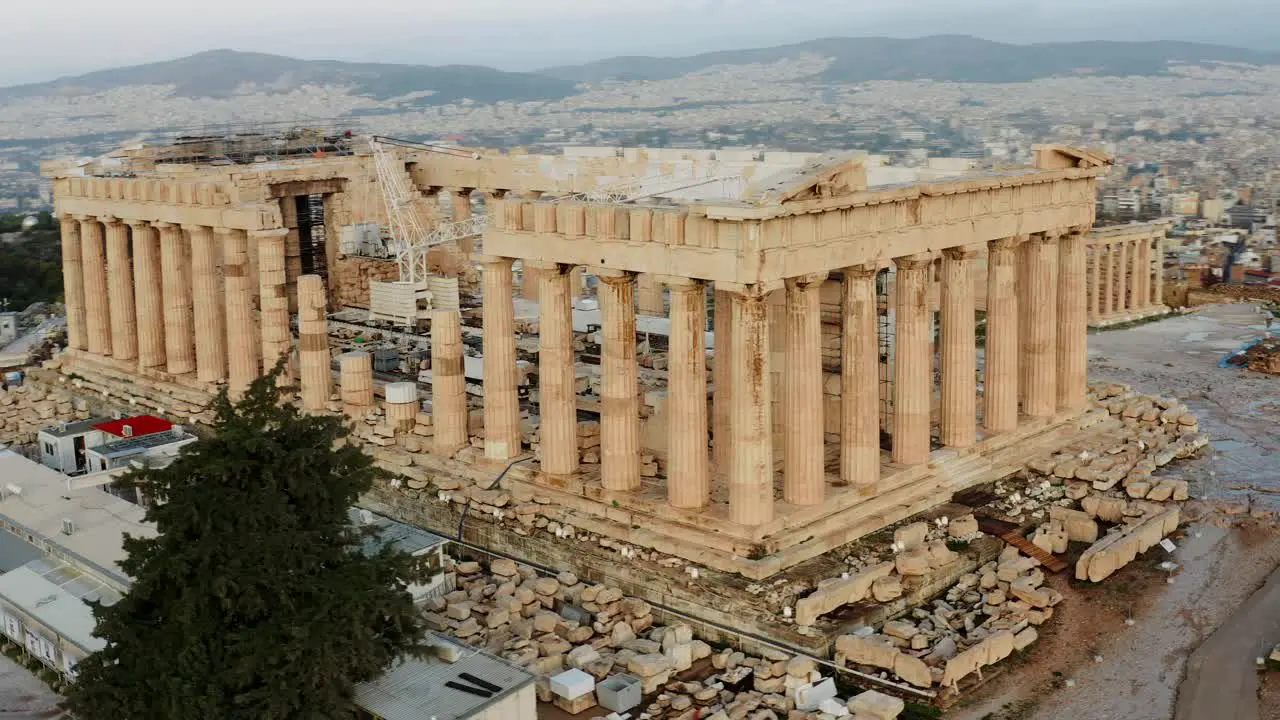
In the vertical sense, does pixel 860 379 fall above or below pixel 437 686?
above

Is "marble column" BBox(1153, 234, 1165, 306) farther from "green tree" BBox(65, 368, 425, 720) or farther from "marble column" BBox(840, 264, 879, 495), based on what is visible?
"green tree" BBox(65, 368, 425, 720)

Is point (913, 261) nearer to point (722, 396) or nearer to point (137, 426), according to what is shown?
point (722, 396)

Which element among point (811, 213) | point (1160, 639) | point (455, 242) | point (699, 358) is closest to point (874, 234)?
point (811, 213)

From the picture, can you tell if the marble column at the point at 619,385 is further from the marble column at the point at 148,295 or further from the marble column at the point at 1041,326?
the marble column at the point at 148,295

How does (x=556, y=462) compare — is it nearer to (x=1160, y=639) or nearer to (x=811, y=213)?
(x=811, y=213)

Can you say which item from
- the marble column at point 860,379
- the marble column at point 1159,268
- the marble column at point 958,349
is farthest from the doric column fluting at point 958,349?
the marble column at point 1159,268

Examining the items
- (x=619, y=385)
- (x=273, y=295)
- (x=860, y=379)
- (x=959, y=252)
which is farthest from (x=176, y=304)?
(x=959, y=252)
